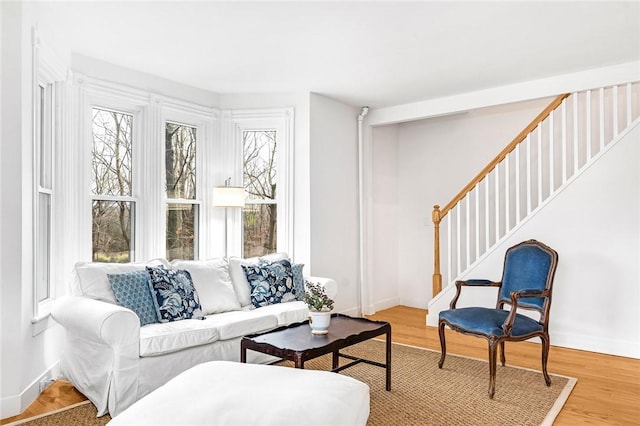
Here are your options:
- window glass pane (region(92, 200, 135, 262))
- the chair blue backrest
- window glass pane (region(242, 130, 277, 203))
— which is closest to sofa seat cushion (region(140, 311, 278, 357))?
window glass pane (region(92, 200, 135, 262))

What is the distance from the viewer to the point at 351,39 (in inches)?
144

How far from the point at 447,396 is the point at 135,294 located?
7.63 ft

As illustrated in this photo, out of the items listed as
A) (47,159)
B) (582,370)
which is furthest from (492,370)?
(47,159)

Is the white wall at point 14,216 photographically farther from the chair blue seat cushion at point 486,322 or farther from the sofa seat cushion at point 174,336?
the chair blue seat cushion at point 486,322

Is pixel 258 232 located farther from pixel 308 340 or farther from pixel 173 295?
pixel 308 340

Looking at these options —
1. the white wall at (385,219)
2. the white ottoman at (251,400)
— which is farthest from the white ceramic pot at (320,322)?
the white wall at (385,219)

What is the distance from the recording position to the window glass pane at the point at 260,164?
534 cm

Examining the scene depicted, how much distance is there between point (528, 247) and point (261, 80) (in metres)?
2.99

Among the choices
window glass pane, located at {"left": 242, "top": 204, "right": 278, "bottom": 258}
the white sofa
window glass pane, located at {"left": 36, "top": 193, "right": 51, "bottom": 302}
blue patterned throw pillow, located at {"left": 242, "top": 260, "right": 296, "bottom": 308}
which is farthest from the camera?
window glass pane, located at {"left": 242, "top": 204, "right": 278, "bottom": 258}

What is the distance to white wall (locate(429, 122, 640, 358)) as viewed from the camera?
417cm

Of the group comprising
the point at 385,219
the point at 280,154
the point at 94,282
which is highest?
the point at 280,154

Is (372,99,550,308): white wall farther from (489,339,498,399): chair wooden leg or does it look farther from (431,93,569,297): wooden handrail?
(489,339,498,399): chair wooden leg

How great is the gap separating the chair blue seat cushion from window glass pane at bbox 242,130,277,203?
2.56 metres

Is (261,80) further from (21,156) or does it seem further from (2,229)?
(2,229)
